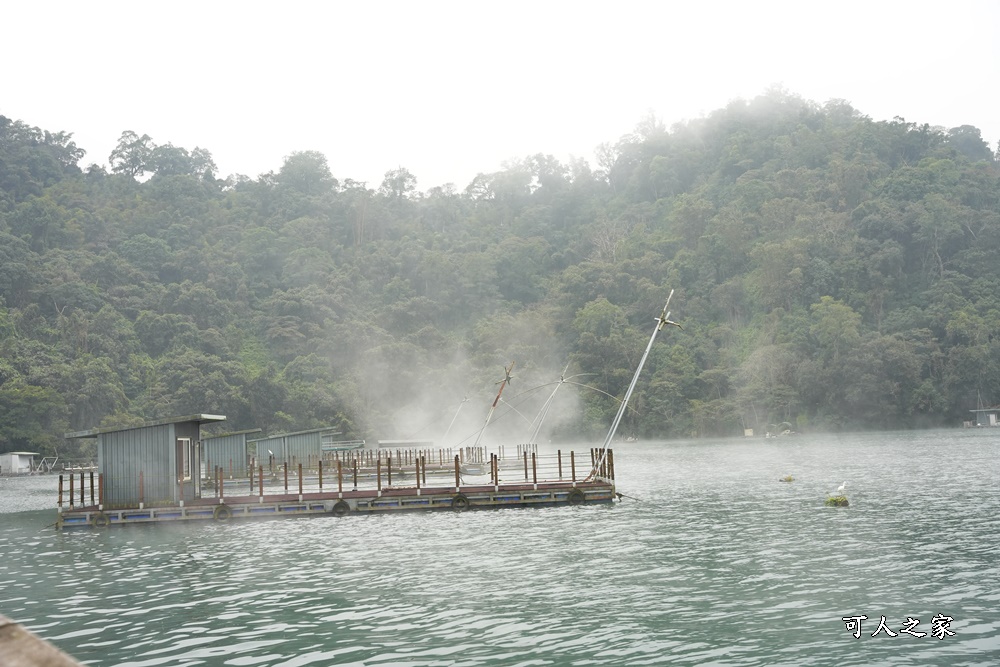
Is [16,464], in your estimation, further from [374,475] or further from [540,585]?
[540,585]

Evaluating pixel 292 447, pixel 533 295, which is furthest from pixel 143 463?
pixel 533 295

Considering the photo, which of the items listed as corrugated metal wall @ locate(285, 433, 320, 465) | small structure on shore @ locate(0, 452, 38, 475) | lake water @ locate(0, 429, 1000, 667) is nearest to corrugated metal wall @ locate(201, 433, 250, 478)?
corrugated metal wall @ locate(285, 433, 320, 465)

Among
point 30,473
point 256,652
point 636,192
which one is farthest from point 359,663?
point 636,192

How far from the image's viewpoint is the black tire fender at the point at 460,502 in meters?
38.2

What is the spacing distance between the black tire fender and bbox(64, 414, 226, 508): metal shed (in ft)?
34.8

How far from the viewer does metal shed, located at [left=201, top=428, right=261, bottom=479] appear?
181 ft

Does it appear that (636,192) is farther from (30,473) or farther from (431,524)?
(431,524)

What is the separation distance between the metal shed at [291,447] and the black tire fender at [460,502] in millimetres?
26940

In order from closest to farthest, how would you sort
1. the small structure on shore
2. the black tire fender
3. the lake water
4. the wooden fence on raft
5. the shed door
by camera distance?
the lake water
the shed door
the black tire fender
the wooden fence on raft
the small structure on shore

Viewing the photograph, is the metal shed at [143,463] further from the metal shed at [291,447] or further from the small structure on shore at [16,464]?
the small structure on shore at [16,464]

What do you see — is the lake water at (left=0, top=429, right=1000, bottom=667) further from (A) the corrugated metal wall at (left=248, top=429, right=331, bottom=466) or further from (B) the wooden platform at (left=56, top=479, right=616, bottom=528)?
(A) the corrugated metal wall at (left=248, top=429, right=331, bottom=466)

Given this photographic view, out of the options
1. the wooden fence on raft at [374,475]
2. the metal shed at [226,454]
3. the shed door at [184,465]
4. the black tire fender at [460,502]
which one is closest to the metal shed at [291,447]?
the wooden fence on raft at [374,475]

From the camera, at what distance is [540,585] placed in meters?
19.5

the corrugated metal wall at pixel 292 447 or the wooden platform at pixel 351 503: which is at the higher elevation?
the corrugated metal wall at pixel 292 447
